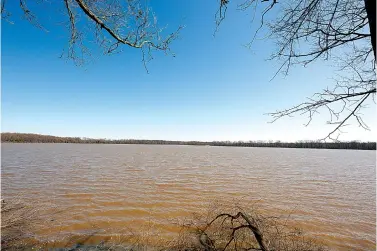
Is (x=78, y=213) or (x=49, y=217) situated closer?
(x=49, y=217)

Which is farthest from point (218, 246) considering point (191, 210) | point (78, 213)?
point (78, 213)

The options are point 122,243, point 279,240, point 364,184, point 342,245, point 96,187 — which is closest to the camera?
point 279,240

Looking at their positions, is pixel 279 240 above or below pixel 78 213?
above

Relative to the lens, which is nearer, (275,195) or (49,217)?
(49,217)

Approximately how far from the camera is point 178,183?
1243 centimetres

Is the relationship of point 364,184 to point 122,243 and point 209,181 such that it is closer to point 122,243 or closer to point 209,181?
point 209,181

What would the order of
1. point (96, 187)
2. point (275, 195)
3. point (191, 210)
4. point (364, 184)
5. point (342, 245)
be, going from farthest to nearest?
point (364, 184)
point (96, 187)
point (275, 195)
point (191, 210)
point (342, 245)

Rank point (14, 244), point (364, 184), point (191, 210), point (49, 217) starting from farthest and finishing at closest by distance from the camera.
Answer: point (364, 184)
point (191, 210)
point (49, 217)
point (14, 244)

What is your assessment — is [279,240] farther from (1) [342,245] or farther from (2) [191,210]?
(2) [191,210]

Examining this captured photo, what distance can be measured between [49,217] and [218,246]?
560 cm

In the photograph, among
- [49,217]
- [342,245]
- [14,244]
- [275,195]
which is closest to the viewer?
[14,244]

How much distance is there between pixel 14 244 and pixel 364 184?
1778cm

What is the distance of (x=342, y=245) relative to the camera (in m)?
5.74

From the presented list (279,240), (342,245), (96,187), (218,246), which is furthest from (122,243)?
(96,187)
